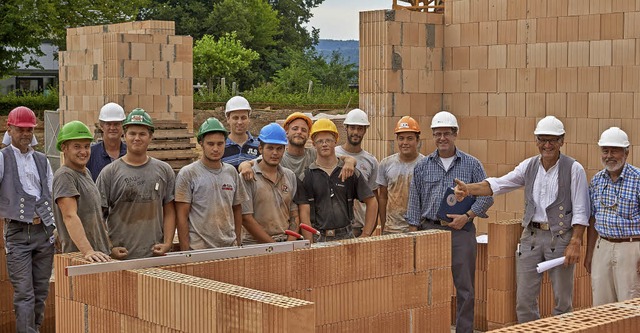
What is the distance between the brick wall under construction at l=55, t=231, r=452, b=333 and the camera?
16.6 feet

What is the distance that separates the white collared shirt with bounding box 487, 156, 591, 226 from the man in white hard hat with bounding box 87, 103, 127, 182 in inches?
118

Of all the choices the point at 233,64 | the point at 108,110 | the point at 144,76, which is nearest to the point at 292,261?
the point at 108,110

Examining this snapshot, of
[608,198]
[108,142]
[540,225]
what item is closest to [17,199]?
[108,142]

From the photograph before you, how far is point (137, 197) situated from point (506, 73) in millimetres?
7224

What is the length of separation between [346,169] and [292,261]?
1696mm

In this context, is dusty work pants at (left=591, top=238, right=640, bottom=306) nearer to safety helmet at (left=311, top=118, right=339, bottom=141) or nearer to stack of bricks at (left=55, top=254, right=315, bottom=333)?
safety helmet at (left=311, top=118, right=339, bottom=141)

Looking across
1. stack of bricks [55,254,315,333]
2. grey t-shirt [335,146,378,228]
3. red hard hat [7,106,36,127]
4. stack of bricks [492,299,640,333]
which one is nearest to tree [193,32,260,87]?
grey t-shirt [335,146,378,228]

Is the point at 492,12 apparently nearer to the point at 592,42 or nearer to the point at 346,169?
the point at 592,42

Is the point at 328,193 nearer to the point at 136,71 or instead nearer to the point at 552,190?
the point at 552,190

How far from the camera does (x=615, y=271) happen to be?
743 centimetres

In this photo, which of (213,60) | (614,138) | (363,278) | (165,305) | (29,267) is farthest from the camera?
(213,60)

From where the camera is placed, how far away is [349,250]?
6684 millimetres

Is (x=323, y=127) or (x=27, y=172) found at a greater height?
(x=323, y=127)

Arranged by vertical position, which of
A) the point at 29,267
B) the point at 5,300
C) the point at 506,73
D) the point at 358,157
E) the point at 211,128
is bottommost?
the point at 5,300
